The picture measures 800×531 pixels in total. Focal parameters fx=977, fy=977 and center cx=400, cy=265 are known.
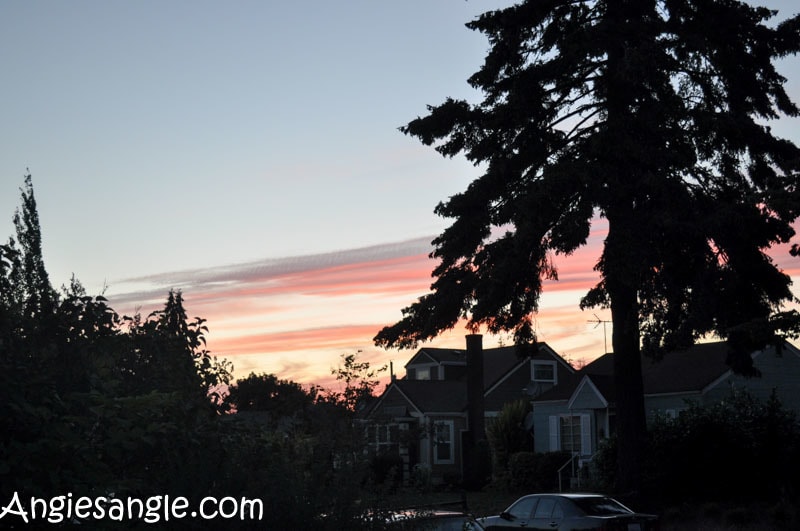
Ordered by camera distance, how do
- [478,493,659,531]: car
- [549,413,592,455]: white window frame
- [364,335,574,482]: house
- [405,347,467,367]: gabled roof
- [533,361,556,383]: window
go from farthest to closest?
[405,347,467,367]: gabled roof < [533,361,556,383]: window < [364,335,574,482]: house < [549,413,592,455]: white window frame < [478,493,659,531]: car

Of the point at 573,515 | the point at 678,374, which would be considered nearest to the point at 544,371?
the point at 678,374

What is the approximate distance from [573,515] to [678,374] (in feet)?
83.6

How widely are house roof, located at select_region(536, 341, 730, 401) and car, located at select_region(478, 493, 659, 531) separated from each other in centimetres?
2109

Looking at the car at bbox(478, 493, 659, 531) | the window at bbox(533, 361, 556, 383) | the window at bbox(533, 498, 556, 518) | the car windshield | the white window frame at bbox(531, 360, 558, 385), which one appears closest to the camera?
the car at bbox(478, 493, 659, 531)

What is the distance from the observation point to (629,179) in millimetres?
26984

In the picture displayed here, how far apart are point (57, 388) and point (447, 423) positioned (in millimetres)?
47025

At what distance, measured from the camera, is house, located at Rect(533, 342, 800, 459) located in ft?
139

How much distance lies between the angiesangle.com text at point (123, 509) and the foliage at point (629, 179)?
59.2 feet

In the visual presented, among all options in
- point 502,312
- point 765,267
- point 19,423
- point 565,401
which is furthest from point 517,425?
point 19,423

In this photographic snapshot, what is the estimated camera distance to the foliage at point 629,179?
2600 centimetres

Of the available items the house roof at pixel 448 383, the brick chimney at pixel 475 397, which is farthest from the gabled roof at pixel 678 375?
the house roof at pixel 448 383

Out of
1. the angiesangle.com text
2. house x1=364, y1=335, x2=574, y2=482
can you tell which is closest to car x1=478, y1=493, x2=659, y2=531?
the angiesangle.com text

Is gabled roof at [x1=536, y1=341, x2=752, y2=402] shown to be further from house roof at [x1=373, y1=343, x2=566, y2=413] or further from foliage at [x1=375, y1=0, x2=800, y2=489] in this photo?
foliage at [x1=375, y1=0, x2=800, y2=489]

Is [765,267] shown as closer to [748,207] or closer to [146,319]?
[748,207]
